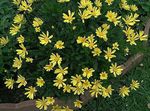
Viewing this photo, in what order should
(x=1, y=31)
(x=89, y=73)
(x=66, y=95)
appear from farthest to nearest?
(x=1, y=31) < (x=66, y=95) < (x=89, y=73)

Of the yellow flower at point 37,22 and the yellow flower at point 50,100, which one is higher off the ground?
the yellow flower at point 37,22

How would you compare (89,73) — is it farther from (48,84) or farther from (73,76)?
(48,84)

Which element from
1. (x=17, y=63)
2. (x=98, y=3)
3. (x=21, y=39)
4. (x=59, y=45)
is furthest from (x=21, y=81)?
(x=98, y=3)

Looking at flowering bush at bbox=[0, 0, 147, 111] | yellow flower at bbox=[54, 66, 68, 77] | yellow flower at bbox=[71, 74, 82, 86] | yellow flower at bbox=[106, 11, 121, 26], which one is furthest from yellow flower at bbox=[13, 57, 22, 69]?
yellow flower at bbox=[106, 11, 121, 26]

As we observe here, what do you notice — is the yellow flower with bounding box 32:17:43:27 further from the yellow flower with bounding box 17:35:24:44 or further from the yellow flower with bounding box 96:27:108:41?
the yellow flower with bounding box 96:27:108:41

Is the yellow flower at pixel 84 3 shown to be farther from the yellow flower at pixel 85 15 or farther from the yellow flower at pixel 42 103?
the yellow flower at pixel 42 103

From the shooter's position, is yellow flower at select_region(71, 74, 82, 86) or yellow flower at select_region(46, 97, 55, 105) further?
yellow flower at select_region(46, 97, 55, 105)

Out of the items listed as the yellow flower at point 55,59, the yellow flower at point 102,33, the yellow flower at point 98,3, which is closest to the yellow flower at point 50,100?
the yellow flower at point 55,59

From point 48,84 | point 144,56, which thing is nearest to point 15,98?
point 48,84
